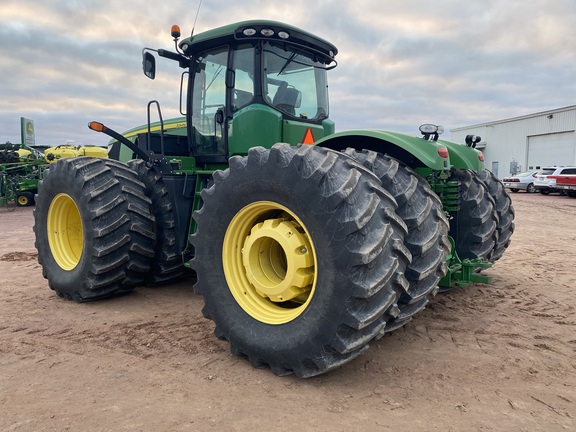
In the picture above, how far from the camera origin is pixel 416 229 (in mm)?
3168

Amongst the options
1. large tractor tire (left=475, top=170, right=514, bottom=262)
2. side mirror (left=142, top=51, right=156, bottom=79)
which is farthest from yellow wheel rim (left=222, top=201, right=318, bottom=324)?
large tractor tire (left=475, top=170, right=514, bottom=262)

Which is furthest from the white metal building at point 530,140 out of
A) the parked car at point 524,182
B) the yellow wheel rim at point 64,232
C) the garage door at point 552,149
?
the yellow wheel rim at point 64,232

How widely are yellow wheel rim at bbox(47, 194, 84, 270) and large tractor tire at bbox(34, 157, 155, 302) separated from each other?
17 millimetres

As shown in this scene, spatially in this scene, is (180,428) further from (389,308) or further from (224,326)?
(389,308)

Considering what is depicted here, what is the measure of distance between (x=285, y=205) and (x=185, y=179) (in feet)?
7.12

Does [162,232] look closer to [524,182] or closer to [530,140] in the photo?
[524,182]

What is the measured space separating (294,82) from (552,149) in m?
35.5

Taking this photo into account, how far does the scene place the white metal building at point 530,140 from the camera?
32625 mm

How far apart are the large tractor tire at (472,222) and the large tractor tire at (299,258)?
2.05m

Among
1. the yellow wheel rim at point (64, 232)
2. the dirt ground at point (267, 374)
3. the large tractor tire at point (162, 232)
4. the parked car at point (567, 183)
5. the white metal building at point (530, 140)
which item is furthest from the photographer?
the white metal building at point (530, 140)

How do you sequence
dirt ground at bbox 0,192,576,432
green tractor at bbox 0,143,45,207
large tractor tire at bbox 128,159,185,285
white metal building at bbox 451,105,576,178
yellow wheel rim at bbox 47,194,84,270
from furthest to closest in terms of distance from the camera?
white metal building at bbox 451,105,576,178 → green tractor at bbox 0,143,45,207 → yellow wheel rim at bbox 47,194,84,270 → large tractor tire at bbox 128,159,185,285 → dirt ground at bbox 0,192,576,432

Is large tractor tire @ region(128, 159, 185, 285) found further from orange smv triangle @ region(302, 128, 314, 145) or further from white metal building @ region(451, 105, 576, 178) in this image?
white metal building @ region(451, 105, 576, 178)

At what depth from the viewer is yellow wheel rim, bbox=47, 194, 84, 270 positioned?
5105 millimetres

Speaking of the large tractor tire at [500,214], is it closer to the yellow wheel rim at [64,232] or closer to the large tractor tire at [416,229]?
the large tractor tire at [416,229]
